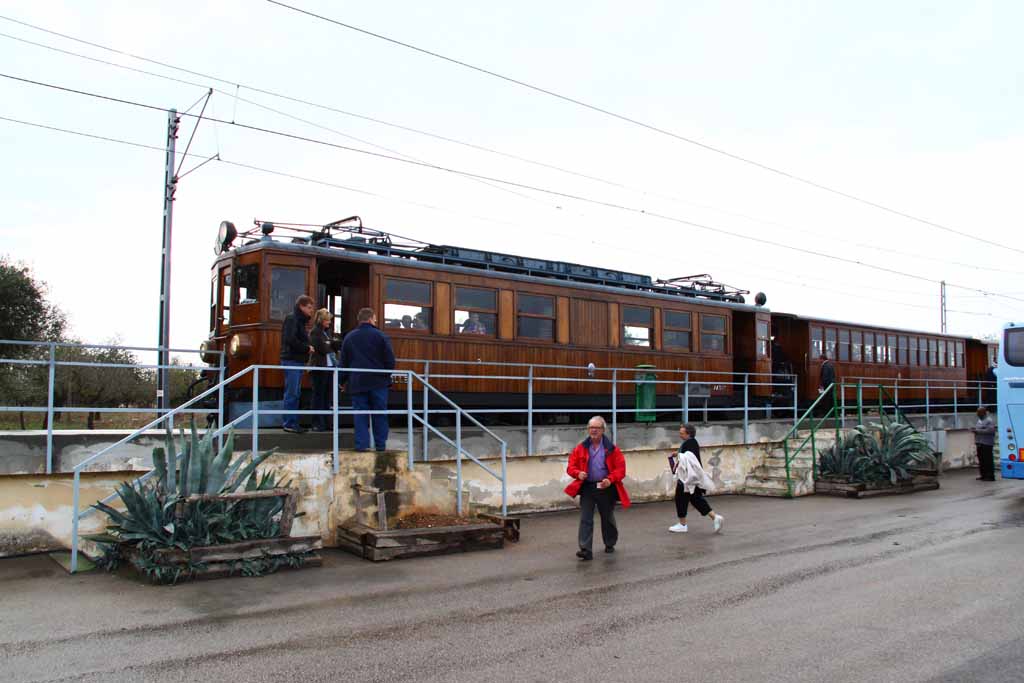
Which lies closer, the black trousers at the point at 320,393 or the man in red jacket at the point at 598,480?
the man in red jacket at the point at 598,480

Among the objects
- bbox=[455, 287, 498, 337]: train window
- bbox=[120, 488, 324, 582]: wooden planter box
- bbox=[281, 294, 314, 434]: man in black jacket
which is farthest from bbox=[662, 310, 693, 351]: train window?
bbox=[120, 488, 324, 582]: wooden planter box

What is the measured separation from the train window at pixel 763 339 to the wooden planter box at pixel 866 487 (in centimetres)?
494

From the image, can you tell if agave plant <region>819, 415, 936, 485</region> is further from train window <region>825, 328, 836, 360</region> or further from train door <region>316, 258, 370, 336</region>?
train door <region>316, 258, 370, 336</region>

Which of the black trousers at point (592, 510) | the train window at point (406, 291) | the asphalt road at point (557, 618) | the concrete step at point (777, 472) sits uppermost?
the train window at point (406, 291)

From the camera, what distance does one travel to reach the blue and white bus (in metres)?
14.9

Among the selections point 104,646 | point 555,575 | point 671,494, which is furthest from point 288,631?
point 671,494

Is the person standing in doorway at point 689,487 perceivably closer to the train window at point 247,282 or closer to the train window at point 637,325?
the train window at point 637,325

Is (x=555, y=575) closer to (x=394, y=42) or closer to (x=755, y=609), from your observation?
(x=755, y=609)

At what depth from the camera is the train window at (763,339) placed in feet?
66.9

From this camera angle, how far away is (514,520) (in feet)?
33.3

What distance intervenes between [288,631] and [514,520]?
4.40 meters

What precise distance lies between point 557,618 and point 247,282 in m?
8.56

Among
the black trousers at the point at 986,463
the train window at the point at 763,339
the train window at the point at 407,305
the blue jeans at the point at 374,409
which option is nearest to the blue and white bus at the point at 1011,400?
the black trousers at the point at 986,463

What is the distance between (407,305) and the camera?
13.8 metres
